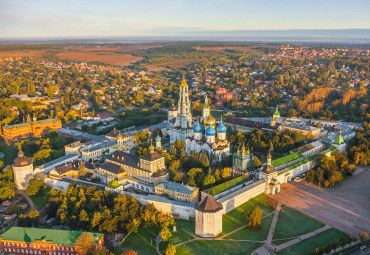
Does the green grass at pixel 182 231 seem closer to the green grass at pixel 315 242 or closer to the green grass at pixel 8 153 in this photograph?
the green grass at pixel 315 242

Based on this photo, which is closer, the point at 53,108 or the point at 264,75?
the point at 53,108

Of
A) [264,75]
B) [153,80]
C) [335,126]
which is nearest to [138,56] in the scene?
[153,80]

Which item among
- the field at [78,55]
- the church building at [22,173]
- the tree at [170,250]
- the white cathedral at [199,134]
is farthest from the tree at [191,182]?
the field at [78,55]

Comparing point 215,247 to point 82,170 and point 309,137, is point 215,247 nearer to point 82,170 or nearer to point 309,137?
point 82,170

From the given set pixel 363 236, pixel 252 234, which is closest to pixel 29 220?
pixel 252 234

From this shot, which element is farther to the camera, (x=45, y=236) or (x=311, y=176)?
(x=311, y=176)

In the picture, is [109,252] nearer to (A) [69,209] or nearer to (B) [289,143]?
(A) [69,209]
